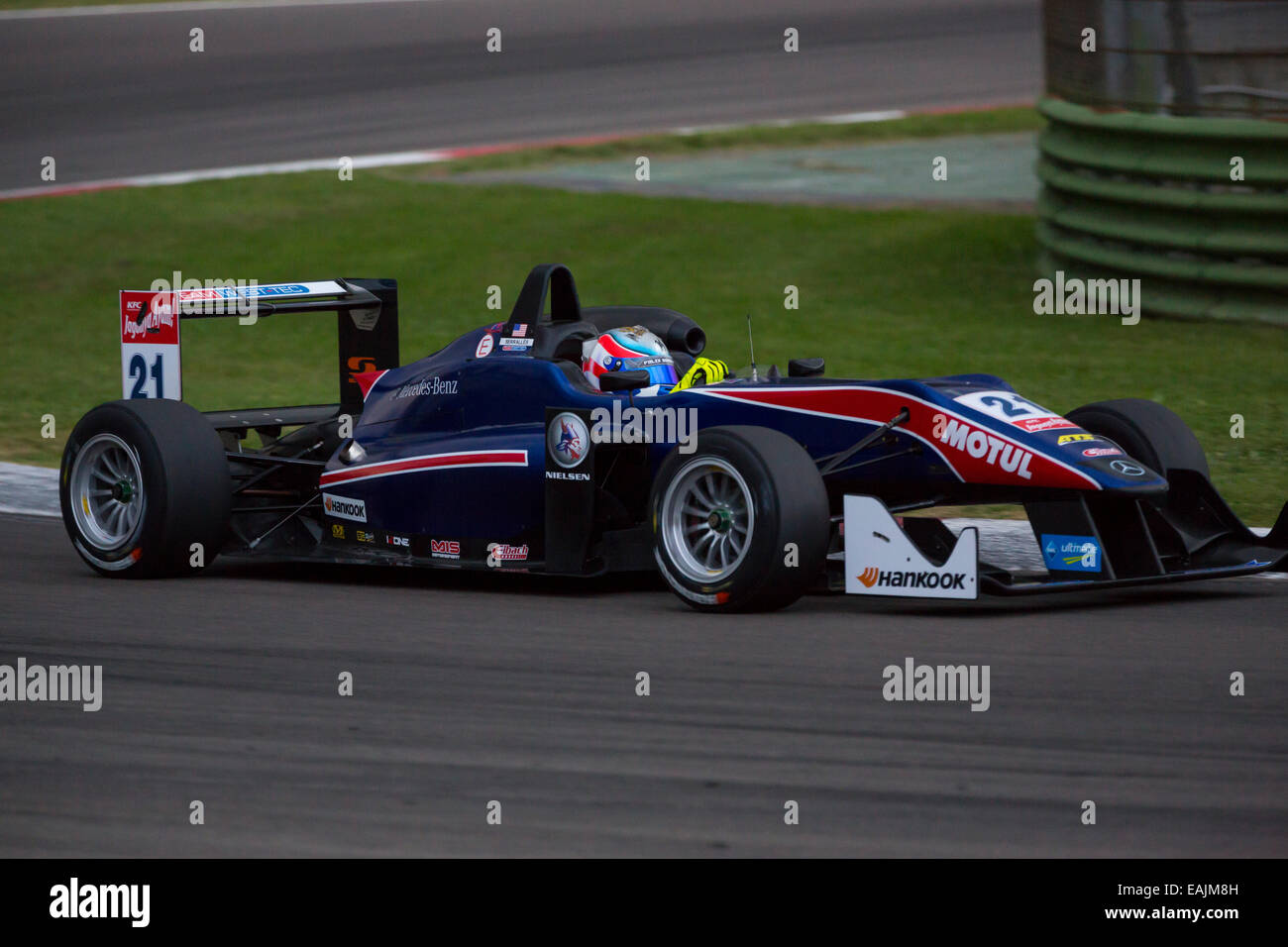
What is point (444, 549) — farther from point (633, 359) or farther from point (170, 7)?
point (170, 7)

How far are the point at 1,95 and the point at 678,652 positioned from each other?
69.3 feet

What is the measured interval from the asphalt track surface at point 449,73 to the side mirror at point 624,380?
48.6ft

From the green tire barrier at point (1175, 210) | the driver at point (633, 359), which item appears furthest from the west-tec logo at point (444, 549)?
the green tire barrier at point (1175, 210)

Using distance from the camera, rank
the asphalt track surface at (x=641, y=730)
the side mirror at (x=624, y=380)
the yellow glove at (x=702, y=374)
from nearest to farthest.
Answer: the asphalt track surface at (x=641, y=730) → the side mirror at (x=624, y=380) → the yellow glove at (x=702, y=374)

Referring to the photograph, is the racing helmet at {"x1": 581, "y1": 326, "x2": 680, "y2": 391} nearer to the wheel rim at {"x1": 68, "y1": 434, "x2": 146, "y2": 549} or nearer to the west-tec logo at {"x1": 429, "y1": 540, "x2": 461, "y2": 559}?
the west-tec logo at {"x1": 429, "y1": 540, "x2": 461, "y2": 559}

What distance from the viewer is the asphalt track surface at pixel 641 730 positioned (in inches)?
205

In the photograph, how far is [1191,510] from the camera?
816cm

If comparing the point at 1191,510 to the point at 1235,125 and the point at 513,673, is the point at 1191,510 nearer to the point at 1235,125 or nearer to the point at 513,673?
the point at 513,673

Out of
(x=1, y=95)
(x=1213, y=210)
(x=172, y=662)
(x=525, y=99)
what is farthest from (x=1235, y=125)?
(x=1, y=95)

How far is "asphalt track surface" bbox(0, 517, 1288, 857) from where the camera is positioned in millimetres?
5207

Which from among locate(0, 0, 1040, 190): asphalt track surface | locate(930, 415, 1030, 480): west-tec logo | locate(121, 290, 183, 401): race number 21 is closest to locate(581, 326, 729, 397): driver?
locate(930, 415, 1030, 480): west-tec logo

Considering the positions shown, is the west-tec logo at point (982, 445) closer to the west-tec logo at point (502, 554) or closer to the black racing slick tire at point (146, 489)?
the west-tec logo at point (502, 554)

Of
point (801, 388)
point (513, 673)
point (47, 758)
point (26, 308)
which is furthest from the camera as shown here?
point (26, 308)

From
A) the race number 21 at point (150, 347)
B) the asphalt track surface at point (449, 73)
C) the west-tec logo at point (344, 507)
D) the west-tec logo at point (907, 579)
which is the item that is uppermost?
the asphalt track surface at point (449, 73)
